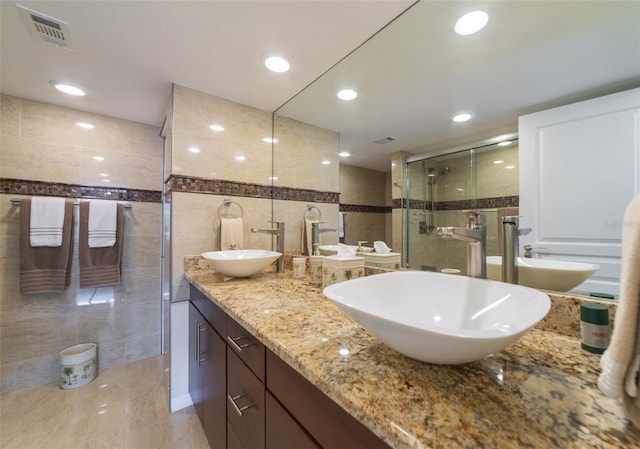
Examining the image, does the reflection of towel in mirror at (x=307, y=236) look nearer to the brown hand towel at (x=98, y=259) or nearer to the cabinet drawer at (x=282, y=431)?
the cabinet drawer at (x=282, y=431)

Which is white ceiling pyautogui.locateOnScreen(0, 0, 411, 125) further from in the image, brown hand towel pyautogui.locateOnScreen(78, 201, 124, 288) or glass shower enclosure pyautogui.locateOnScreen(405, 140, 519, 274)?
brown hand towel pyautogui.locateOnScreen(78, 201, 124, 288)

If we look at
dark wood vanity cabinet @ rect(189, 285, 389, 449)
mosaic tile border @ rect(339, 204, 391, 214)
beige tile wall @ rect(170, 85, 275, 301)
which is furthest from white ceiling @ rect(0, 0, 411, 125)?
dark wood vanity cabinet @ rect(189, 285, 389, 449)

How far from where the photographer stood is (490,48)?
0.96 m

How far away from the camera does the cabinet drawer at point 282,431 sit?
593 mm

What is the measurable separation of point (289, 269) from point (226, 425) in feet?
3.26

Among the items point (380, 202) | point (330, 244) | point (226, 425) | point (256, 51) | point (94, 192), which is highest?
point (256, 51)

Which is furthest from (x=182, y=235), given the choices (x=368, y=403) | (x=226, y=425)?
(x=368, y=403)

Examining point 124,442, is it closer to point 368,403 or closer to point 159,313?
point 159,313

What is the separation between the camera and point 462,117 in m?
1.03

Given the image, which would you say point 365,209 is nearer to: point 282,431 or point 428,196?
point 428,196

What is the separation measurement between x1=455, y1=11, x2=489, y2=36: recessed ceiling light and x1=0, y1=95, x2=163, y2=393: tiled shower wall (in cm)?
254

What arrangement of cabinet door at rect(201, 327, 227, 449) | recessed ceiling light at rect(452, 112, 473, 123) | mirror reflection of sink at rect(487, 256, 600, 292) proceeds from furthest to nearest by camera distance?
cabinet door at rect(201, 327, 227, 449) < recessed ceiling light at rect(452, 112, 473, 123) < mirror reflection of sink at rect(487, 256, 600, 292)

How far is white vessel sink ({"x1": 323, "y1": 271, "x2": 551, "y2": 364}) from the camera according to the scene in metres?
0.43

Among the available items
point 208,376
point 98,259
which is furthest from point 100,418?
point 98,259
